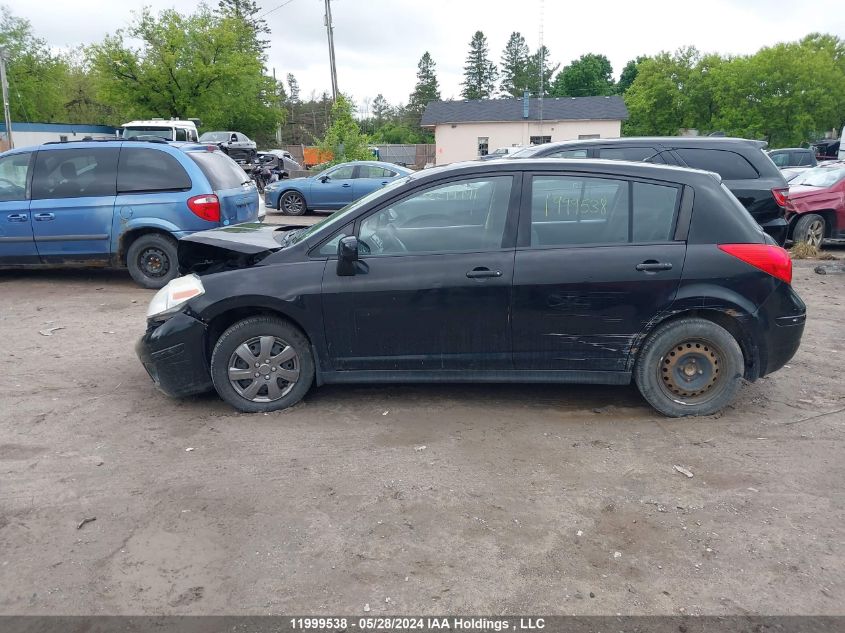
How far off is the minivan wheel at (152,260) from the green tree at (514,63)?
278 ft

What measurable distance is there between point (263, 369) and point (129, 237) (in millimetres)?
5026

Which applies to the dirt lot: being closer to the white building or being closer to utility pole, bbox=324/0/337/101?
utility pole, bbox=324/0/337/101

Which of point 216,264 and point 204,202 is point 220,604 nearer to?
point 216,264

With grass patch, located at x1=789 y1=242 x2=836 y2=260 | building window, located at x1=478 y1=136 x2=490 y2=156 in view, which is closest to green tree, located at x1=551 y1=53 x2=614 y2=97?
building window, located at x1=478 y1=136 x2=490 y2=156

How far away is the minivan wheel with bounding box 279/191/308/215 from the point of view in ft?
59.7

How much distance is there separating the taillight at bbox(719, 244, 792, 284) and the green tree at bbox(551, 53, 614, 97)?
86.4 meters

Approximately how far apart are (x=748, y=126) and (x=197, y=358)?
4434 cm

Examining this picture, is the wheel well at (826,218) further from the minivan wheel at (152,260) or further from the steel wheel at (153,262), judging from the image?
the steel wheel at (153,262)

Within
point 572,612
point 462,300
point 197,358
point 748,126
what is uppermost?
point 748,126

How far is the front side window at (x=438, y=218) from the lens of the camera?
4754 mm

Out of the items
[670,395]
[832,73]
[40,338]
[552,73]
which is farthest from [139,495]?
[552,73]

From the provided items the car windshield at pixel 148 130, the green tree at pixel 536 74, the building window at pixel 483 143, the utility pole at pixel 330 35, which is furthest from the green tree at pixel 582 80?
the car windshield at pixel 148 130

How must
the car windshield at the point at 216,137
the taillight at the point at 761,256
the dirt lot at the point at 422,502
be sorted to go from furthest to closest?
the car windshield at the point at 216,137 → the taillight at the point at 761,256 → the dirt lot at the point at 422,502

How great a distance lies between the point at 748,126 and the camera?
4178cm
